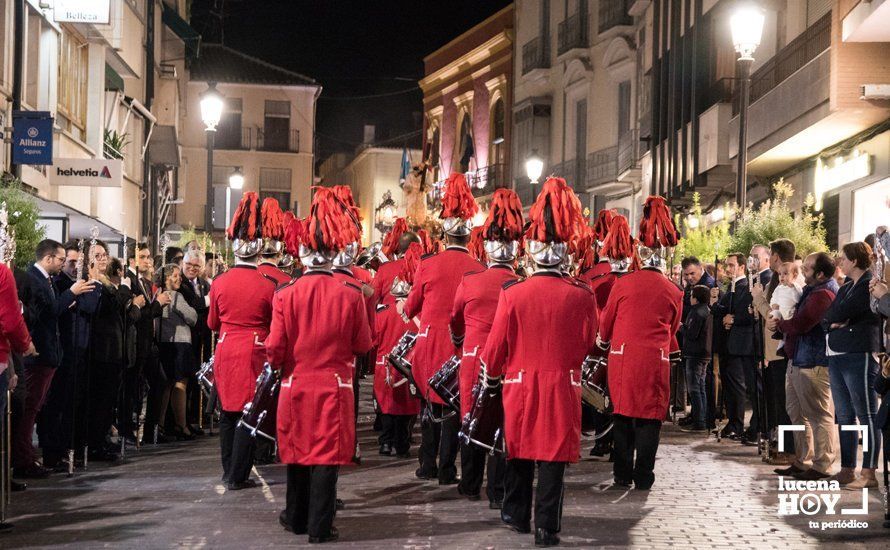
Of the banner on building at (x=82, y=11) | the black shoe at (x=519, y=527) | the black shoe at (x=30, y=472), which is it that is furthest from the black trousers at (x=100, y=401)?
the banner on building at (x=82, y=11)

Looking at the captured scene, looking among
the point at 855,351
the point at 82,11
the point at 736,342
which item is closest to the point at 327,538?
the point at 855,351

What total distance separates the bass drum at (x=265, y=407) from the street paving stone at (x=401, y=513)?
0.72m

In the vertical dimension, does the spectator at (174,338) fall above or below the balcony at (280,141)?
below

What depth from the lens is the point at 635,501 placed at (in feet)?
35.7

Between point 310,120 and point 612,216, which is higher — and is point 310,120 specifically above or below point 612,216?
above

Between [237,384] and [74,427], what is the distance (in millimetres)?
2006

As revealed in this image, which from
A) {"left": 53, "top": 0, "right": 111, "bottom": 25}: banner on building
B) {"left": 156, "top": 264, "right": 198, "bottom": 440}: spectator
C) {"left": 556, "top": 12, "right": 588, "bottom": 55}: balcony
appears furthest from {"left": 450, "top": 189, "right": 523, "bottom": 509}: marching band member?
{"left": 556, "top": 12, "right": 588, "bottom": 55}: balcony

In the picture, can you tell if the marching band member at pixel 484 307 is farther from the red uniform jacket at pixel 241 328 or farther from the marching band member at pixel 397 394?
the marching band member at pixel 397 394

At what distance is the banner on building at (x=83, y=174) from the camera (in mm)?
22641

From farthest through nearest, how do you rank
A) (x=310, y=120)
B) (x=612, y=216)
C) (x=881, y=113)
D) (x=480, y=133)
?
(x=310, y=120) < (x=480, y=133) < (x=881, y=113) < (x=612, y=216)

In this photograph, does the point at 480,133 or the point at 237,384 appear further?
the point at 480,133

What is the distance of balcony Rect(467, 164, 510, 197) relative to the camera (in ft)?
167

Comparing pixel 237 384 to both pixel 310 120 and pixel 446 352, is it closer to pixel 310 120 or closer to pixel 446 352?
pixel 446 352

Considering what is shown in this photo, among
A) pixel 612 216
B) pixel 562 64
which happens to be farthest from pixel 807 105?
pixel 562 64
